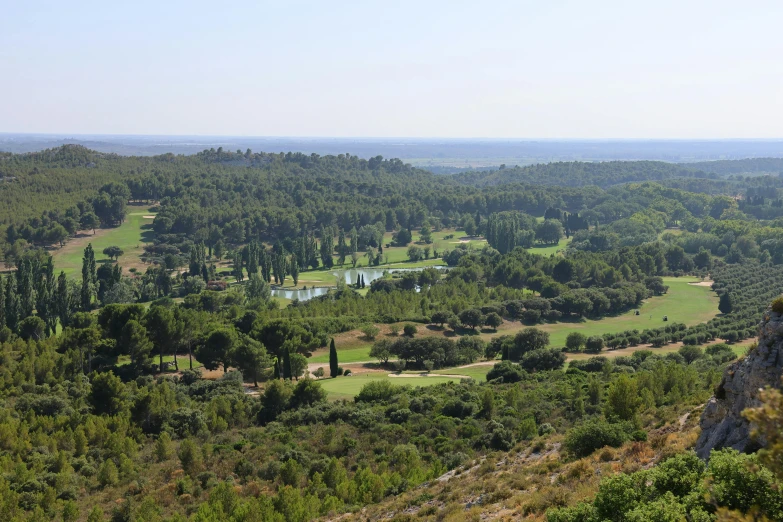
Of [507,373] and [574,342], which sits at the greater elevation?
[507,373]

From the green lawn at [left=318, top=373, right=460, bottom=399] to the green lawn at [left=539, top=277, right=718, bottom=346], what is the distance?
74.4 feet

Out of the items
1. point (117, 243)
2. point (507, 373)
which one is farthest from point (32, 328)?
point (117, 243)

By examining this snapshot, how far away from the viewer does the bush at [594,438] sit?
2716 cm

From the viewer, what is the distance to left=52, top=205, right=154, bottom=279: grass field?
13426 centimetres

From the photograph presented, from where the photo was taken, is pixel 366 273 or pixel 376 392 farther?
pixel 366 273

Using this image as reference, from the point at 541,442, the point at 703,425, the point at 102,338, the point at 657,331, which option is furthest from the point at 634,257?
the point at 703,425

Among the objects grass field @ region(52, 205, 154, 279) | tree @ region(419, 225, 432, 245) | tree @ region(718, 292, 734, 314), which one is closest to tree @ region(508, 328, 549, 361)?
tree @ region(718, 292, 734, 314)

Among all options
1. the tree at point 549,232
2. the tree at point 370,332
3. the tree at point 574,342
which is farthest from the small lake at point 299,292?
the tree at point 549,232

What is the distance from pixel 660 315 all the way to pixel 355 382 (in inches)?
2055

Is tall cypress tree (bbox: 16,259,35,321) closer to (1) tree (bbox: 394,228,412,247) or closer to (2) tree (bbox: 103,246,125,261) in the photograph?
(2) tree (bbox: 103,246,125,261)

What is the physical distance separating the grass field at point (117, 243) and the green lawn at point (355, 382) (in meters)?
77.1

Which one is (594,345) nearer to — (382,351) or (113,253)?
(382,351)

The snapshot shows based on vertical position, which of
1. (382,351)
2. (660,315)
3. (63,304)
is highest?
(63,304)

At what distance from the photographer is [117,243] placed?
495 ft
